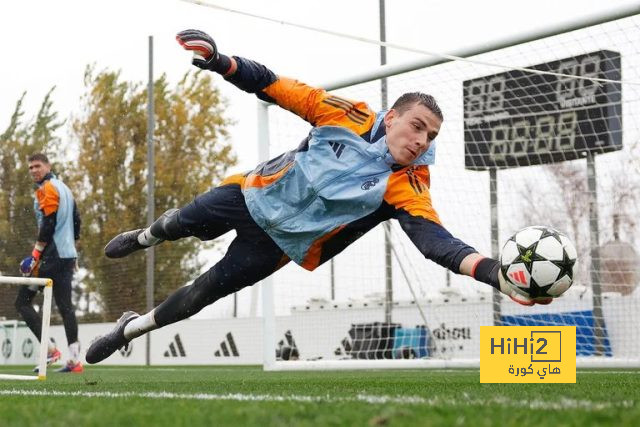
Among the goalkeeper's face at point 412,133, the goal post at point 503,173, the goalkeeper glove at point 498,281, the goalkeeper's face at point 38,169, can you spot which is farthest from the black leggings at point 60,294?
the goalkeeper glove at point 498,281

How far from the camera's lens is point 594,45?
823 centimetres

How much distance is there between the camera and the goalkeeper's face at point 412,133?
4.50 m

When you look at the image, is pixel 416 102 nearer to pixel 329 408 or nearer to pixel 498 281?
pixel 498 281

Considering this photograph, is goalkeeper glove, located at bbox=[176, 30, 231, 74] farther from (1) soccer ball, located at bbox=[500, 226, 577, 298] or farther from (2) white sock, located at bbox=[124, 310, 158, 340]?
(1) soccer ball, located at bbox=[500, 226, 577, 298]

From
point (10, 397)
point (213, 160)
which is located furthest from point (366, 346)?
point (213, 160)

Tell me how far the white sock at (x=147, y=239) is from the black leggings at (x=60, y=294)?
149 inches

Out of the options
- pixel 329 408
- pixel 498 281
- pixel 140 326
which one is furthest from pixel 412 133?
pixel 140 326

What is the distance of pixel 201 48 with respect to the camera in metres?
4.59

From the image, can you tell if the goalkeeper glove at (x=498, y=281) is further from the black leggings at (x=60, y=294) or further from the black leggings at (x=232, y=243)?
the black leggings at (x=60, y=294)

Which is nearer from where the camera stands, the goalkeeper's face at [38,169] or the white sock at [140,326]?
the white sock at [140,326]

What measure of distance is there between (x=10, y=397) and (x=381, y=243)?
7169mm

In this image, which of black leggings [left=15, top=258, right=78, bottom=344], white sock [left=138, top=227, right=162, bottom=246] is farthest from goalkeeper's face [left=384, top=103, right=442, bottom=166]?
black leggings [left=15, top=258, right=78, bottom=344]

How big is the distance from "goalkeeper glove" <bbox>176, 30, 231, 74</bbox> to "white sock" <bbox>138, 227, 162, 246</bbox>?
127 cm

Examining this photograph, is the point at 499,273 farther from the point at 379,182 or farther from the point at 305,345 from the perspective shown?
the point at 305,345
